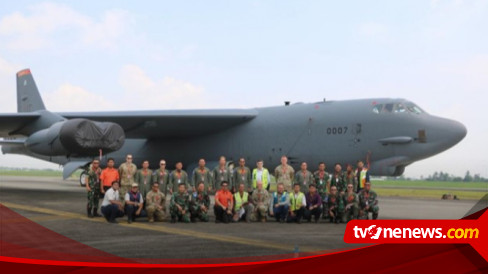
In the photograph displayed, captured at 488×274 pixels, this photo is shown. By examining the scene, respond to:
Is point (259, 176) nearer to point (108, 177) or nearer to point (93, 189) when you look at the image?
point (108, 177)

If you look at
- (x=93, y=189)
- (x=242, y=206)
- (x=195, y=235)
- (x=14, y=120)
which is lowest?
(x=195, y=235)

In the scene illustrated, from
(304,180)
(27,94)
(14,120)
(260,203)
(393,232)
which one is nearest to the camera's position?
(393,232)

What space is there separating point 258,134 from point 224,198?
976 cm

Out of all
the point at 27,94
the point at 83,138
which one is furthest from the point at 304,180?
the point at 27,94

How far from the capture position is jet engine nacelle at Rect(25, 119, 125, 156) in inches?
642

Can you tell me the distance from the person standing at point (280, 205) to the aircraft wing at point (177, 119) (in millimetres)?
9881

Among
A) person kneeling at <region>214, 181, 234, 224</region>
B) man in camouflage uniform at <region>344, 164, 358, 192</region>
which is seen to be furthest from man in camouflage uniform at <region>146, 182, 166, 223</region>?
man in camouflage uniform at <region>344, 164, 358, 192</region>

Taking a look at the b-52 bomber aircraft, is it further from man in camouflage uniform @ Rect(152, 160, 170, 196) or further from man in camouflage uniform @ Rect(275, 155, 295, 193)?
man in camouflage uniform @ Rect(275, 155, 295, 193)

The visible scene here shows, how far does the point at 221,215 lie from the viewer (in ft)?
36.3

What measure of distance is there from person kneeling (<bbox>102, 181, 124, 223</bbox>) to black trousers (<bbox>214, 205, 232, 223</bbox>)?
1974 millimetres

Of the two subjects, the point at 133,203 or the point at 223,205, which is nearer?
the point at 133,203

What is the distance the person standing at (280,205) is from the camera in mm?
11172

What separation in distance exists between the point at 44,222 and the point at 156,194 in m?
2.30

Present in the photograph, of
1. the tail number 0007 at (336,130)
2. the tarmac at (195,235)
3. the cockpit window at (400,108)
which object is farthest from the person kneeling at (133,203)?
the cockpit window at (400,108)
